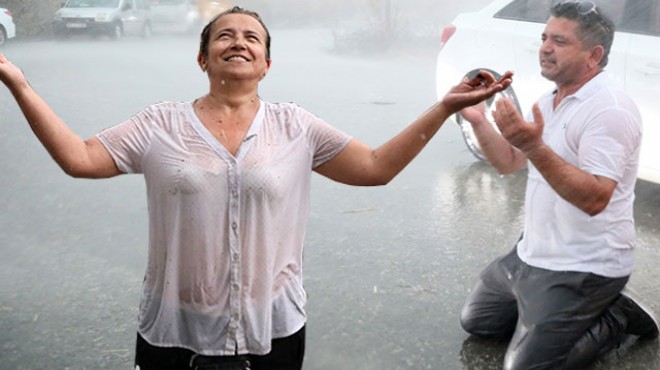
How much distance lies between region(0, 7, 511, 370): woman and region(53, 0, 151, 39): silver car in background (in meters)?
19.7

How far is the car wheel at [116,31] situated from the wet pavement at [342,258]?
12582 millimetres

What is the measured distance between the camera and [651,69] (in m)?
5.25

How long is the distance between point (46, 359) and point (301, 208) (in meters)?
1.74

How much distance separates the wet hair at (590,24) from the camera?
335 cm

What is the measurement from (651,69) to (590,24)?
212cm

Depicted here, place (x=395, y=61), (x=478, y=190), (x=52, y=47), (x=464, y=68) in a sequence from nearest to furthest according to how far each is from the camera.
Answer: (x=478, y=190) < (x=464, y=68) < (x=395, y=61) < (x=52, y=47)

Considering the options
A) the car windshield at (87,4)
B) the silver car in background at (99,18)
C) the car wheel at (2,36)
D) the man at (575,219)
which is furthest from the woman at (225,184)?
the car windshield at (87,4)

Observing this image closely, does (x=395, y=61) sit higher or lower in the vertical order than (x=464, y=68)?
→ lower

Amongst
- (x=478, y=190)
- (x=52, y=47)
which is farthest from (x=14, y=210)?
(x=52, y=47)

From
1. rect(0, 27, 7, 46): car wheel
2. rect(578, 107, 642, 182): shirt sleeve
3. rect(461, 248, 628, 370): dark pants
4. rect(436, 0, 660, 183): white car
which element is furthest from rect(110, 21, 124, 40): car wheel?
rect(578, 107, 642, 182): shirt sleeve

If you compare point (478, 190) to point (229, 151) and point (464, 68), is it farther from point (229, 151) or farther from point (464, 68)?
point (229, 151)

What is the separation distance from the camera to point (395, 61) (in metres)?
16.7

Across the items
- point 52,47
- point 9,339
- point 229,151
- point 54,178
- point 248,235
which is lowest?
point 52,47

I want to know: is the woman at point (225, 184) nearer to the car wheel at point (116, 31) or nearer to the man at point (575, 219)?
the man at point (575, 219)
